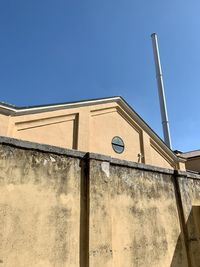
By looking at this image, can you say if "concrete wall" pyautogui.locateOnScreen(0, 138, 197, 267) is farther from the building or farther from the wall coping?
the building

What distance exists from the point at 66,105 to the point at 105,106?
2.34m

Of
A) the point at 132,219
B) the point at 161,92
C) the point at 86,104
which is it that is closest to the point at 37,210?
the point at 132,219

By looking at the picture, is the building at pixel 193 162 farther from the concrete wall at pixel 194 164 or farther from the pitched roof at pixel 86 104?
the pitched roof at pixel 86 104

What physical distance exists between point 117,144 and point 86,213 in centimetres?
841

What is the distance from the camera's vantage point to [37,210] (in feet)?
11.9

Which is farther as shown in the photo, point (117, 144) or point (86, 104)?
point (117, 144)

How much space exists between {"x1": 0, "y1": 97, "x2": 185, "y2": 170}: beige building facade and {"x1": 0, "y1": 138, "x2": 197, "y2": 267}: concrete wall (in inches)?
210

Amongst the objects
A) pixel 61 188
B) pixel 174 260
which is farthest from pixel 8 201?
pixel 174 260

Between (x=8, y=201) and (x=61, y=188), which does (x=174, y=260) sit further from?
(x=8, y=201)

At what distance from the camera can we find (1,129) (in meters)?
8.88

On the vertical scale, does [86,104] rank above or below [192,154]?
below

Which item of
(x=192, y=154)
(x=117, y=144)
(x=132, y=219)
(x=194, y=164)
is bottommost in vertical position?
(x=132, y=219)

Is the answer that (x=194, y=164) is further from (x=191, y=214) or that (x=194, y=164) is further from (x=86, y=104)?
(x=191, y=214)

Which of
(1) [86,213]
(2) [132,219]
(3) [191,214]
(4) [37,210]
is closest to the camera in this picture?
(4) [37,210]
